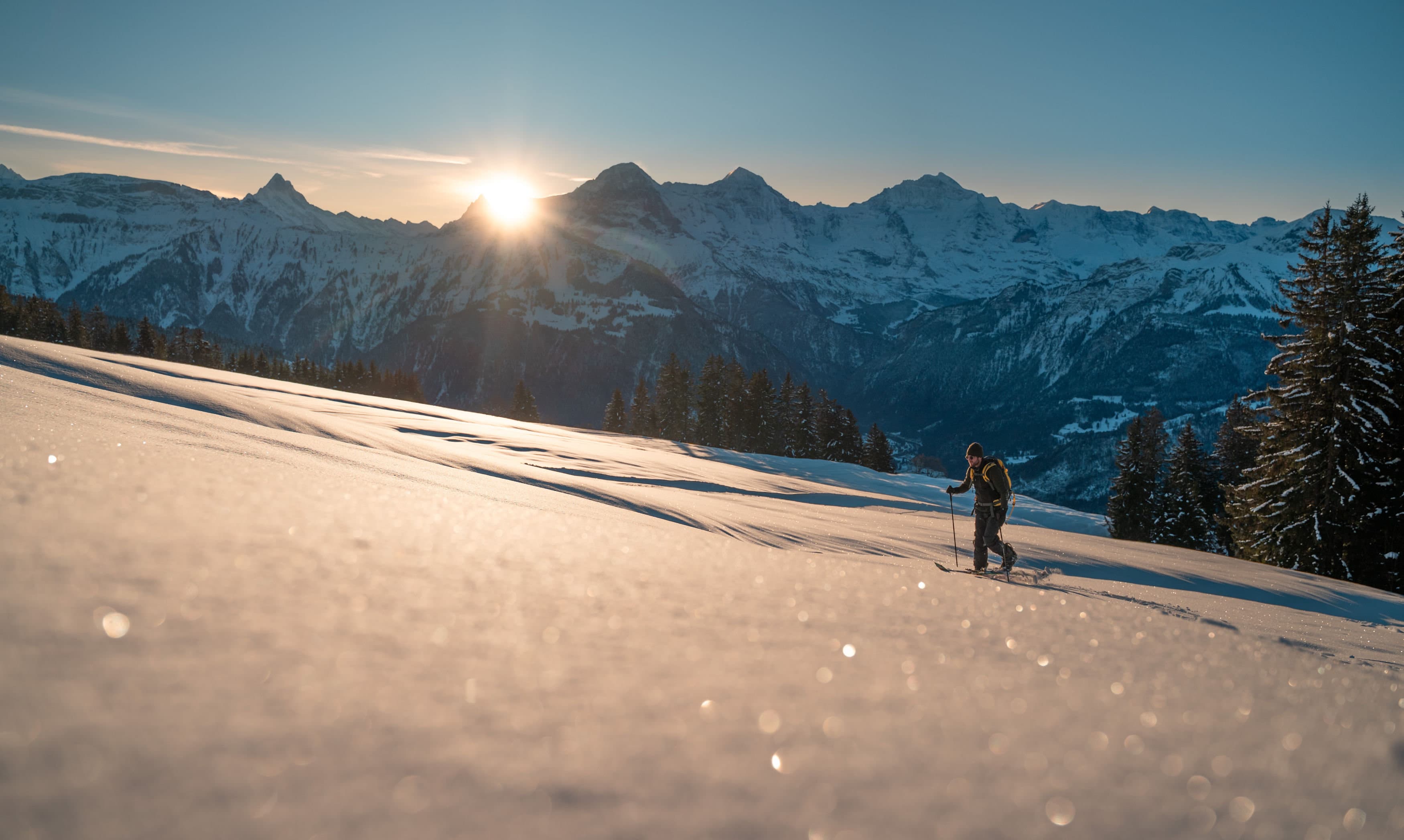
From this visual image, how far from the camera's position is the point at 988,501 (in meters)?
10.6

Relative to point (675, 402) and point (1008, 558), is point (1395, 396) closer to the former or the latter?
point (1008, 558)

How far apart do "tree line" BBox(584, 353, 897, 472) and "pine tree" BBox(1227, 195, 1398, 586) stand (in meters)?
39.2

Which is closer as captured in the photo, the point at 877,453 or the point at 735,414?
the point at 877,453

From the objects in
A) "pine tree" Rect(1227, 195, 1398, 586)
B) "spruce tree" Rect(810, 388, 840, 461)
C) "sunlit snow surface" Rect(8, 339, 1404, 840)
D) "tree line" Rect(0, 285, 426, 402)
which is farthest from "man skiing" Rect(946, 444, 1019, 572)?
"tree line" Rect(0, 285, 426, 402)

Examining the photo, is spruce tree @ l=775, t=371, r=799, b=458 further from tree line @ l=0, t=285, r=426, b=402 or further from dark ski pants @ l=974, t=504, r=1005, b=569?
dark ski pants @ l=974, t=504, r=1005, b=569

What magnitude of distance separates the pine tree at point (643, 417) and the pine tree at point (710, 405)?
16.1ft

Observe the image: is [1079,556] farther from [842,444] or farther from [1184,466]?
[842,444]

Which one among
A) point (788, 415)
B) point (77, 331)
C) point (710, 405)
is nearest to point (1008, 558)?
point (788, 415)

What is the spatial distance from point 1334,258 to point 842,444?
151 ft

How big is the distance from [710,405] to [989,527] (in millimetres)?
66183

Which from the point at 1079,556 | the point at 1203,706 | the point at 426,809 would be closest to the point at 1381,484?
the point at 1079,556

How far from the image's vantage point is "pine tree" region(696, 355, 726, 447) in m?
75.8

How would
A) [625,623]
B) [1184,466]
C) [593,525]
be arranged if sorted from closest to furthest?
[625,623] < [593,525] < [1184,466]

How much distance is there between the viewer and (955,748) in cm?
248
